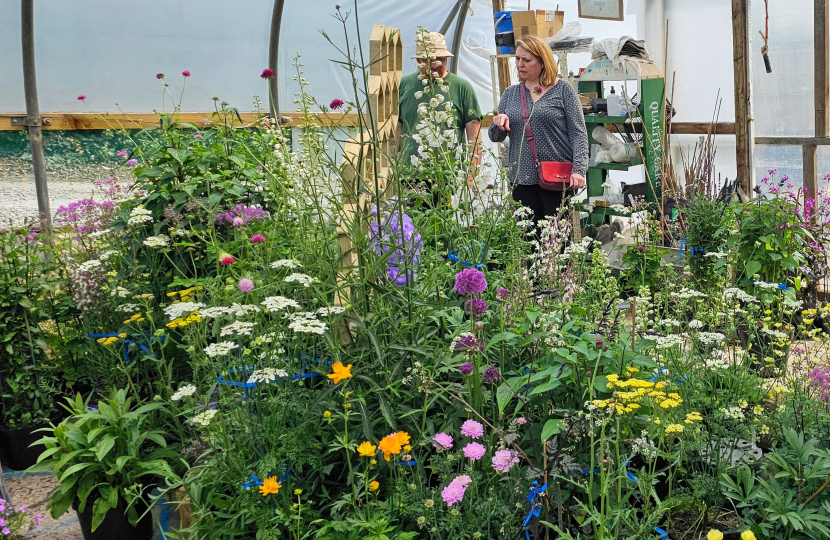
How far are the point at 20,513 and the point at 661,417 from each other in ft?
7.10

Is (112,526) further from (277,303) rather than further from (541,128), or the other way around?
(541,128)

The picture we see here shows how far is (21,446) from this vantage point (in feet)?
10.6

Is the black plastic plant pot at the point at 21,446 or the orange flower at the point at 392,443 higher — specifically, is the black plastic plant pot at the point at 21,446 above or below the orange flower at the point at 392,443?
below

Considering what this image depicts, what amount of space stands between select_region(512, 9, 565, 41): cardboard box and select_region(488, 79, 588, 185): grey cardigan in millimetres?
1588

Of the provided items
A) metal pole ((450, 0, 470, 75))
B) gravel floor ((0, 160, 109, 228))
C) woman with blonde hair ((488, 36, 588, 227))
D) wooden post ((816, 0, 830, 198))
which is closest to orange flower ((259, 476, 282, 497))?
woman with blonde hair ((488, 36, 588, 227))

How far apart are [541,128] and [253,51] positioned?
9.90 feet

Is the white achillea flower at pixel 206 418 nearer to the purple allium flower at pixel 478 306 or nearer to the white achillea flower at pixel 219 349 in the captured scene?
the white achillea flower at pixel 219 349

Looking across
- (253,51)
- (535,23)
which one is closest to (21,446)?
(253,51)

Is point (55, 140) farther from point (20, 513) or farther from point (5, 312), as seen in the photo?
point (20, 513)

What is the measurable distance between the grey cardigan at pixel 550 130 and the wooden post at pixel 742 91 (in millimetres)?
1384

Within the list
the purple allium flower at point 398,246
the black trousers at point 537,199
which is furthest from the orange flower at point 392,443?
the black trousers at point 537,199

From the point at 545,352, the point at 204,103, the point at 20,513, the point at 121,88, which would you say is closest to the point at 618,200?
the point at 204,103

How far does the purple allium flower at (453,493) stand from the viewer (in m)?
1.57

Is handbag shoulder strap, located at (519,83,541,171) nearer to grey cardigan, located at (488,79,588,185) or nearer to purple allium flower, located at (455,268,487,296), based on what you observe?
grey cardigan, located at (488,79,588,185)
